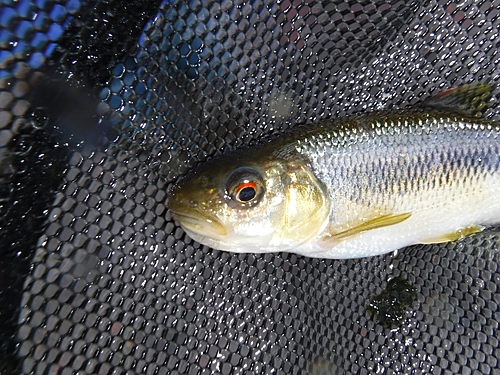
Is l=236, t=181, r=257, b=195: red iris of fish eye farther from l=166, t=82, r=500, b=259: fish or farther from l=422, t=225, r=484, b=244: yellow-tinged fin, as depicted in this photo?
l=422, t=225, r=484, b=244: yellow-tinged fin

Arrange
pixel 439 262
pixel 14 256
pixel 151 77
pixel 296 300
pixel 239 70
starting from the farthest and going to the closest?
pixel 439 262 < pixel 296 300 < pixel 239 70 < pixel 151 77 < pixel 14 256

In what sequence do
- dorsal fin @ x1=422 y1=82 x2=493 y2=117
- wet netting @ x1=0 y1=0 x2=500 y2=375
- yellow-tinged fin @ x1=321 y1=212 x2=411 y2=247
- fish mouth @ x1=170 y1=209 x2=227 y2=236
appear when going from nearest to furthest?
1. wet netting @ x1=0 y1=0 x2=500 y2=375
2. fish mouth @ x1=170 y1=209 x2=227 y2=236
3. yellow-tinged fin @ x1=321 y1=212 x2=411 y2=247
4. dorsal fin @ x1=422 y1=82 x2=493 y2=117

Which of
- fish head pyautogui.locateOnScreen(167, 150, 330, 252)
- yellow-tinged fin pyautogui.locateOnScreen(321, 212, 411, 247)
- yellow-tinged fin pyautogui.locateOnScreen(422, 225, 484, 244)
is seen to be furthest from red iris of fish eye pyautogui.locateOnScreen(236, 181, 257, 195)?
yellow-tinged fin pyautogui.locateOnScreen(422, 225, 484, 244)

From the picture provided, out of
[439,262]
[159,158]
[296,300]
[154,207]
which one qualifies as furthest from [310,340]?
[159,158]

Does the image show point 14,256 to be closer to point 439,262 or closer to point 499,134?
point 439,262

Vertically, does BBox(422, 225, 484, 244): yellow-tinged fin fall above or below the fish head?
below

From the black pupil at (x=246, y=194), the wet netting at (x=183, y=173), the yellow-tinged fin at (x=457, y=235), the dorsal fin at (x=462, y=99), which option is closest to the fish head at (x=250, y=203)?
the black pupil at (x=246, y=194)

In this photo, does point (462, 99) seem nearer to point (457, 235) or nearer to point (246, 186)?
point (457, 235)
